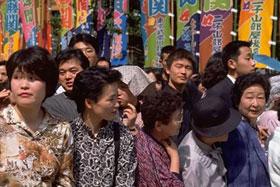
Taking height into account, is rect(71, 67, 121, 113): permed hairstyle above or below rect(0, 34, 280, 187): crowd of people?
above

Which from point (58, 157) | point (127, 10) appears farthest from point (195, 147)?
point (127, 10)

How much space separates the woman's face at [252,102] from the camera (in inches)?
164

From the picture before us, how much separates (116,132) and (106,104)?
171mm

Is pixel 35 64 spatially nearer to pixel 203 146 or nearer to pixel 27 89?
pixel 27 89

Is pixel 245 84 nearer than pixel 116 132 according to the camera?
No

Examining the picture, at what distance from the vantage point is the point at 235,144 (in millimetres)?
3836

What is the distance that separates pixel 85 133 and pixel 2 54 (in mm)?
10657

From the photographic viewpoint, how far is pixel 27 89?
10.0 feet

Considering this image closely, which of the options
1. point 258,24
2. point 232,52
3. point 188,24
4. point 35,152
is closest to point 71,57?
point 35,152

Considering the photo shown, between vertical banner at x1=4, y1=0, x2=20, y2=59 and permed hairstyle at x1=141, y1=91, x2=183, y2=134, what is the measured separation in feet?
31.1

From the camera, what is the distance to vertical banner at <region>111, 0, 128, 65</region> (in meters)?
9.90

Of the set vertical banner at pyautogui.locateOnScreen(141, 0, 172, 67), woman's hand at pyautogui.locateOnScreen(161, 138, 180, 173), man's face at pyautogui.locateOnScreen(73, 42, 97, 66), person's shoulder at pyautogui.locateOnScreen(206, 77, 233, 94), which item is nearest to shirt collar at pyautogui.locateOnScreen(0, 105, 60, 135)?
woman's hand at pyautogui.locateOnScreen(161, 138, 180, 173)

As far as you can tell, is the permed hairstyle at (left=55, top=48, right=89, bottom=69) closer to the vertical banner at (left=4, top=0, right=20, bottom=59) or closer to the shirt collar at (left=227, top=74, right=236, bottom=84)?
the shirt collar at (left=227, top=74, right=236, bottom=84)

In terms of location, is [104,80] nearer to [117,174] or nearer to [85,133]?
[85,133]
